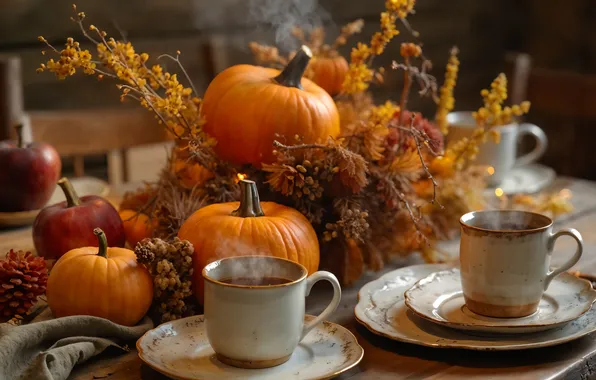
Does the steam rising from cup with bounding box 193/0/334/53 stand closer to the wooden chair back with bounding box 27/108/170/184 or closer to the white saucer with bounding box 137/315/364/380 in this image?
the wooden chair back with bounding box 27/108/170/184

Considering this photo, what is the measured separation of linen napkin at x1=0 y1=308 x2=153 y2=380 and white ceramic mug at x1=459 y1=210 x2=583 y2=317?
39 cm

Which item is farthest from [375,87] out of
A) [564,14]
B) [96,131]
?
[96,131]

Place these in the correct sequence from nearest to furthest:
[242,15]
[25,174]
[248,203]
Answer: [248,203] → [25,174] → [242,15]

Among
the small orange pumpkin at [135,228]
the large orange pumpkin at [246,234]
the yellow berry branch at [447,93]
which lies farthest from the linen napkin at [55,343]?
the yellow berry branch at [447,93]

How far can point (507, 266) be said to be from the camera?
3.01 feet

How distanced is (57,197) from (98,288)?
596mm

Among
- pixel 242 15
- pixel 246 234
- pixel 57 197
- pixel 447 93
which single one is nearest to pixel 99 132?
pixel 57 197

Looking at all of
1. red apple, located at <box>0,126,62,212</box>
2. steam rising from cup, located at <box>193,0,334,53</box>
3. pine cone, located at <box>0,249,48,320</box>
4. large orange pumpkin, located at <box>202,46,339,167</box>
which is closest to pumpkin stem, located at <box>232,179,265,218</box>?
large orange pumpkin, located at <box>202,46,339,167</box>

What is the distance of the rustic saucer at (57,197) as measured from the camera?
135 centimetres

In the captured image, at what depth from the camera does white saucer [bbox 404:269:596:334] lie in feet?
2.96

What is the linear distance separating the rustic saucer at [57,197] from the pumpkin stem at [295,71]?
471mm

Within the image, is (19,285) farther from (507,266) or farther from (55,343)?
(507,266)

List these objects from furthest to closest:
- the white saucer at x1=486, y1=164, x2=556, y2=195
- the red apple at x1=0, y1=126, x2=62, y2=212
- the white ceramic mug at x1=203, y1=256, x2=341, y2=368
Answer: the white saucer at x1=486, y1=164, x2=556, y2=195
the red apple at x1=0, y1=126, x2=62, y2=212
the white ceramic mug at x1=203, y1=256, x2=341, y2=368

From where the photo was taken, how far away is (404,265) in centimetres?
123
